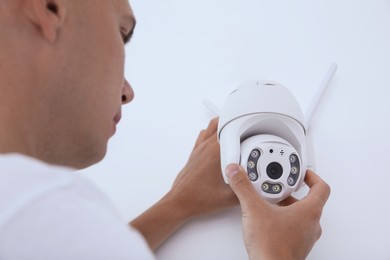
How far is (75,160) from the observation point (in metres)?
0.65

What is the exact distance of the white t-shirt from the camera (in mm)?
359

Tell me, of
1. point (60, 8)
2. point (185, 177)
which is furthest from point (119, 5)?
point (185, 177)

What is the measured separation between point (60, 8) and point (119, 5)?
14 cm

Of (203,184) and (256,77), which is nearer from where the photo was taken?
(203,184)

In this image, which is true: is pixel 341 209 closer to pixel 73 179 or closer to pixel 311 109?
pixel 311 109

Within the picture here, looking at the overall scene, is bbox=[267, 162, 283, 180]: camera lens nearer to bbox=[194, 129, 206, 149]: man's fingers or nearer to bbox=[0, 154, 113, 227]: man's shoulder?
bbox=[194, 129, 206, 149]: man's fingers

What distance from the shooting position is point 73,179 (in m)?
0.40

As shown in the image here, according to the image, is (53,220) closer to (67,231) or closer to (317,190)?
(67,231)

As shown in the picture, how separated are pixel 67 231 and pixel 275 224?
0.36 meters

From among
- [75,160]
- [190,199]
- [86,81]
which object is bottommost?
[190,199]

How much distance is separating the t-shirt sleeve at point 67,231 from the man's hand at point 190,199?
381 mm

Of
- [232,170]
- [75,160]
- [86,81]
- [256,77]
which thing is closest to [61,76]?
[86,81]

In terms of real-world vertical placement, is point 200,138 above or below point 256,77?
below

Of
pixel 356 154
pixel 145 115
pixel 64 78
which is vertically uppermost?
pixel 64 78
